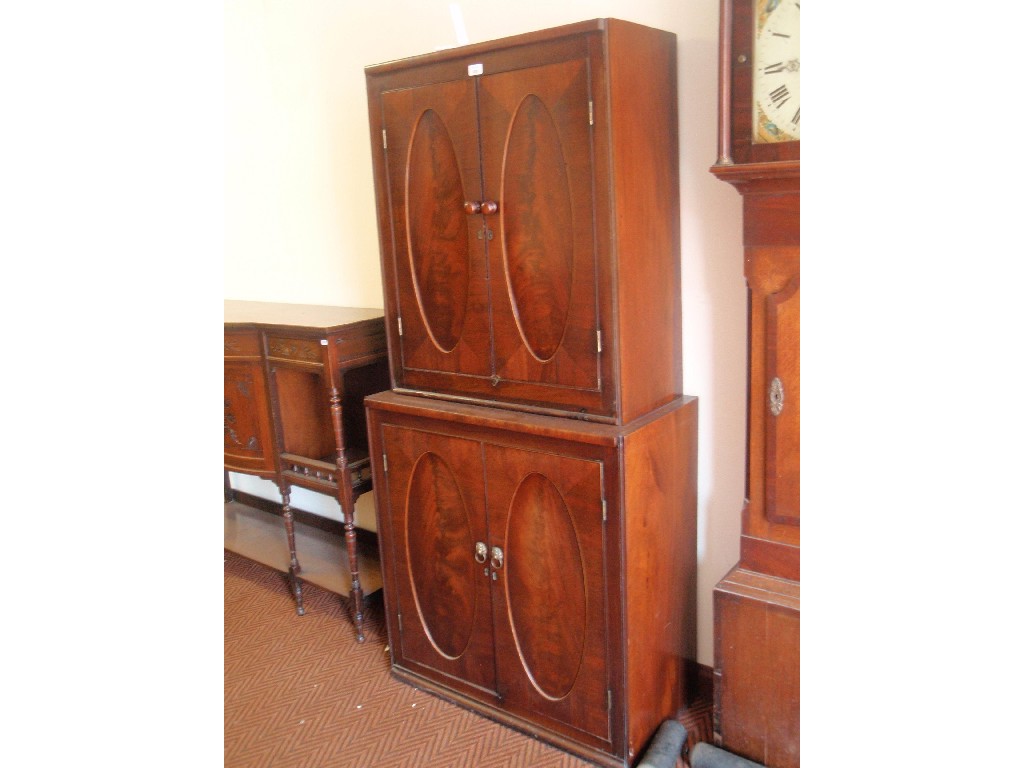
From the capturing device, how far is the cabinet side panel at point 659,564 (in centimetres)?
220

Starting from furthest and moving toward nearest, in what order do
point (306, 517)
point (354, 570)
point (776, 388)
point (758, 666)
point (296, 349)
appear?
point (306, 517)
point (354, 570)
point (296, 349)
point (758, 666)
point (776, 388)

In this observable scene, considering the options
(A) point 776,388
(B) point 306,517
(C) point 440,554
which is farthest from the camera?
(B) point 306,517

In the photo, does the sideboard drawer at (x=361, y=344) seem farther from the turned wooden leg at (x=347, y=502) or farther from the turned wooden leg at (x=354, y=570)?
the turned wooden leg at (x=354, y=570)

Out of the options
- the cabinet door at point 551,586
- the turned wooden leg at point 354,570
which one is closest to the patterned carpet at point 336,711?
the turned wooden leg at point 354,570

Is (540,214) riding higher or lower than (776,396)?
higher

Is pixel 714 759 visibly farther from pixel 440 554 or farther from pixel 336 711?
pixel 336 711

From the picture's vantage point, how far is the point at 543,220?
2.16m

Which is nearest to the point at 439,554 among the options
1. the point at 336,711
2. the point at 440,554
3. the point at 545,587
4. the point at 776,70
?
the point at 440,554

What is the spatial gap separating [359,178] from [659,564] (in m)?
1.92

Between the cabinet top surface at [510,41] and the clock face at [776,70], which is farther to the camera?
the cabinet top surface at [510,41]
